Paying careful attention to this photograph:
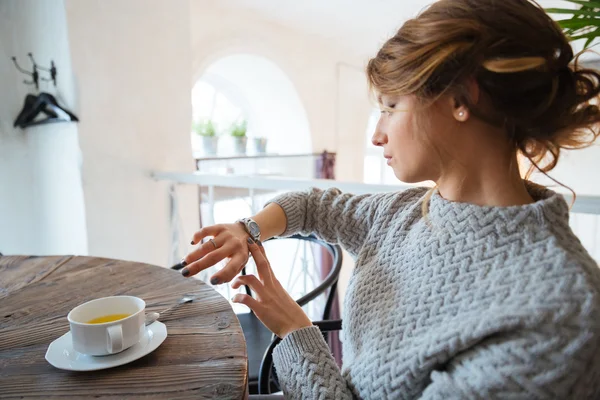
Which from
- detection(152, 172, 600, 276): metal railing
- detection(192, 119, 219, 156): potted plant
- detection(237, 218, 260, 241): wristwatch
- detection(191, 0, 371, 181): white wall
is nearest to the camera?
detection(237, 218, 260, 241): wristwatch

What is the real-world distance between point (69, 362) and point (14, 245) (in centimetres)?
197

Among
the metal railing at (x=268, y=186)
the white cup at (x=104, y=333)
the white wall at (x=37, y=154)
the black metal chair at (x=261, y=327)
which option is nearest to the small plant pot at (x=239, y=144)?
the metal railing at (x=268, y=186)

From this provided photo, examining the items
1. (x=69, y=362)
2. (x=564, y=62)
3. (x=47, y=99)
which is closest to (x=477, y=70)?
(x=564, y=62)

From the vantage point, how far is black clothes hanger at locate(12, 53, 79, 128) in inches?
66.6

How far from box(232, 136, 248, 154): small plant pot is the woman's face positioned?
2716 millimetres

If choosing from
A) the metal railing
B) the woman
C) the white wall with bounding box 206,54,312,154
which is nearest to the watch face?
the woman

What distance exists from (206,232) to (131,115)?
1369 mm

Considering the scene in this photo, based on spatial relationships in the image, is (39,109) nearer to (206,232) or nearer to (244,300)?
(206,232)

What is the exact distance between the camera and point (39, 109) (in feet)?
5.87

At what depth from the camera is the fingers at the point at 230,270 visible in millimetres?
649

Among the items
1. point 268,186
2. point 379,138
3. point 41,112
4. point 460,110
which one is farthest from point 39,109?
point 460,110

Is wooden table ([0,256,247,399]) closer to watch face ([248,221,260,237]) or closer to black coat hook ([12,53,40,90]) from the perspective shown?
watch face ([248,221,260,237])

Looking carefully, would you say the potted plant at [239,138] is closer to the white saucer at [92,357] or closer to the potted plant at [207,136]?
the potted plant at [207,136]

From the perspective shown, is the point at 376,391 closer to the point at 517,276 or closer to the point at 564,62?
the point at 517,276
